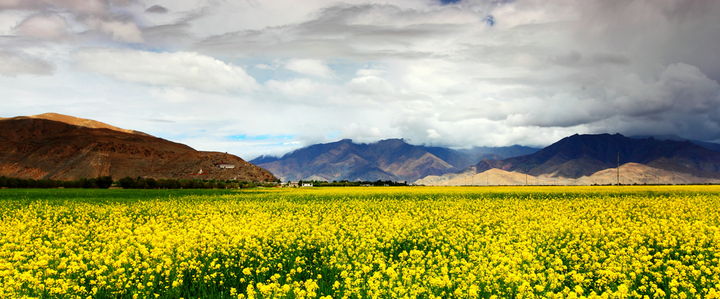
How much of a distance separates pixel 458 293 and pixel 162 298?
7094 mm

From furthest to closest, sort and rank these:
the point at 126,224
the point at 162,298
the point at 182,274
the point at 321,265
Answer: the point at 126,224 < the point at 321,265 < the point at 182,274 < the point at 162,298

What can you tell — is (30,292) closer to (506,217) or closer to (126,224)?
(126,224)

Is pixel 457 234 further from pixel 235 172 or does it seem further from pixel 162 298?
pixel 235 172

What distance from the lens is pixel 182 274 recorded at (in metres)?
11.3

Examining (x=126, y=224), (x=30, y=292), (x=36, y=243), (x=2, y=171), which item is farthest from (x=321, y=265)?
(x=2, y=171)

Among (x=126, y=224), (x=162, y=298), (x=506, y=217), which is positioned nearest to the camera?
(x=162, y=298)

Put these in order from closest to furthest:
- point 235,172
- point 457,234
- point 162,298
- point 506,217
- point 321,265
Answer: point 162,298
point 321,265
point 457,234
point 506,217
point 235,172

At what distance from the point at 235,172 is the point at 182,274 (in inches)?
7405

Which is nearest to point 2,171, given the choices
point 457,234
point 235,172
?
point 235,172

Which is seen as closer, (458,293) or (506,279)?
(458,293)

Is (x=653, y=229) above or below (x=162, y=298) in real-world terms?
above

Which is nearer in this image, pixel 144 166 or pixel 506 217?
pixel 506 217

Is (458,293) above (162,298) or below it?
above

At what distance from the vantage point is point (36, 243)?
13.6 m
